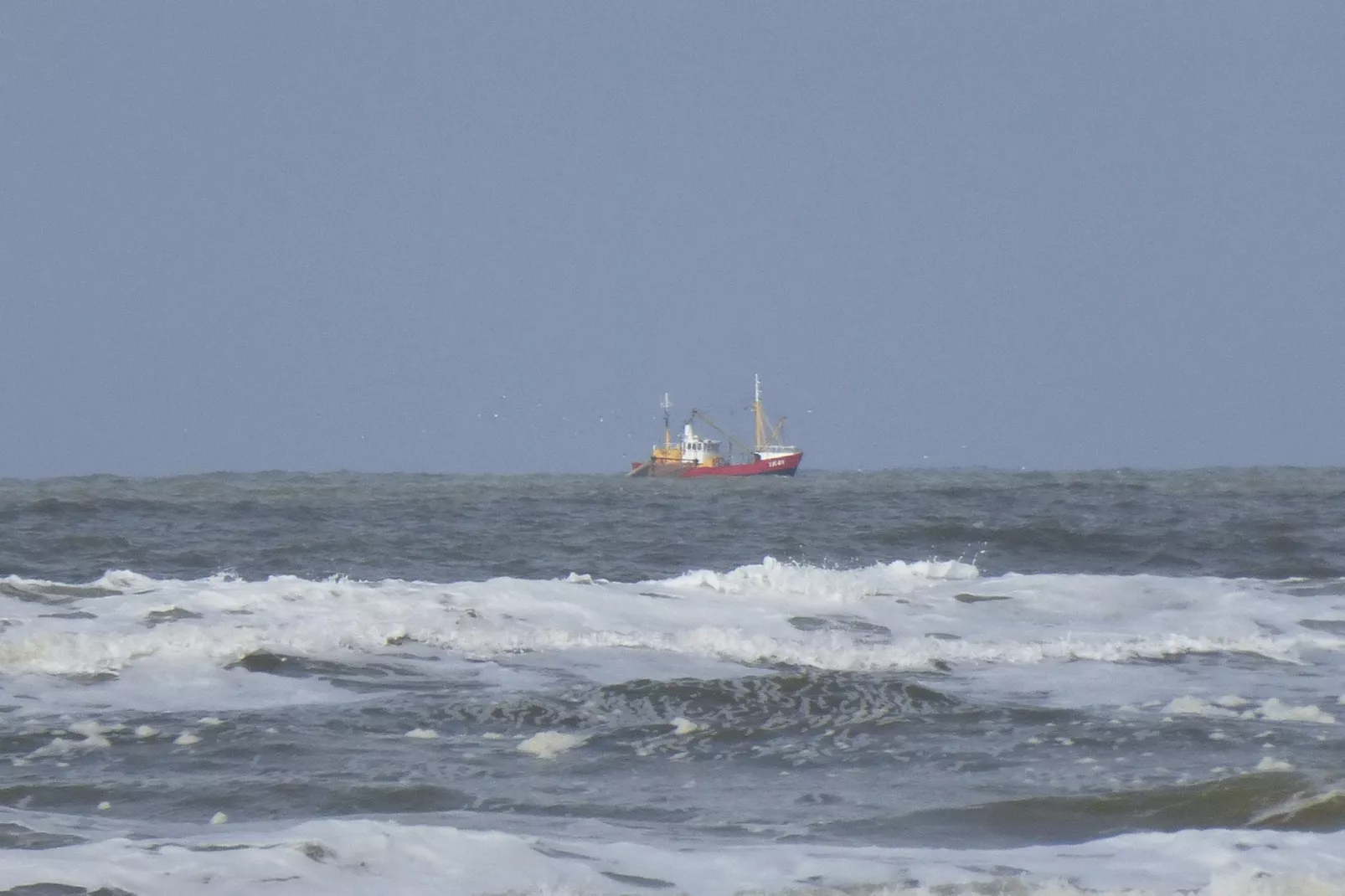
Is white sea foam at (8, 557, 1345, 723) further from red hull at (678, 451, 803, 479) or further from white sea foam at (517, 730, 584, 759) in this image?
red hull at (678, 451, 803, 479)

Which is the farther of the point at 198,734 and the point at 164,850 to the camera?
the point at 198,734

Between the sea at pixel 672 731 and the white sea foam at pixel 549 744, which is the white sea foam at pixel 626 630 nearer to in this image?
the sea at pixel 672 731

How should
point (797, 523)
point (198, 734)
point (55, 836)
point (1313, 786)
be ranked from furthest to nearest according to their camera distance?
point (797, 523) < point (198, 734) < point (1313, 786) < point (55, 836)

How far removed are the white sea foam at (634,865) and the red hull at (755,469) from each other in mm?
70289

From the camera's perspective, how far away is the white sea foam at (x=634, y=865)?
476cm

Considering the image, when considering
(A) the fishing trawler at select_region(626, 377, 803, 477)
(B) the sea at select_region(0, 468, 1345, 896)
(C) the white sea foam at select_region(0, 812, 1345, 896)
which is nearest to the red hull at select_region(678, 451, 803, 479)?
(A) the fishing trawler at select_region(626, 377, 803, 477)

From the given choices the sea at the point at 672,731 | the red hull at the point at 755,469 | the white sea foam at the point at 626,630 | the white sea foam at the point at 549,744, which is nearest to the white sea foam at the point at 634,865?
the sea at the point at 672,731

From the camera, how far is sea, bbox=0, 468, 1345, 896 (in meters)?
5.08

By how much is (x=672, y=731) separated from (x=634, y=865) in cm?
260

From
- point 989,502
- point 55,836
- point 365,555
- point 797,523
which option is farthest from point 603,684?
point 989,502

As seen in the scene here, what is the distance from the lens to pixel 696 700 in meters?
8.55

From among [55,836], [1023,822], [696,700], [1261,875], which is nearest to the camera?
[1261,875]

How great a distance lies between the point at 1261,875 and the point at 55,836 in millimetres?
4594

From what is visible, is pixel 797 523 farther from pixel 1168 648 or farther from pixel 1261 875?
pixel 1261 875
